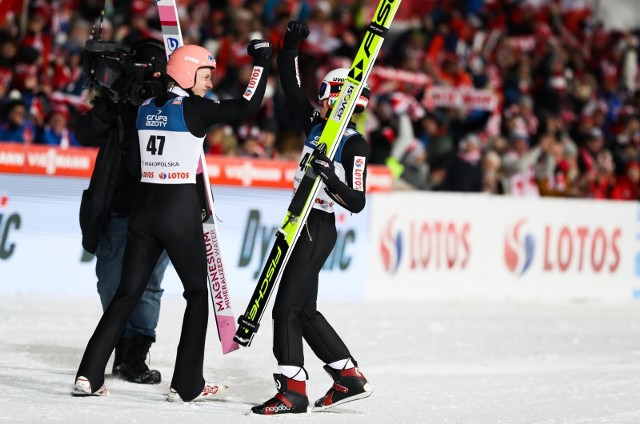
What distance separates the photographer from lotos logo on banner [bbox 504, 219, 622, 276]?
14.6m

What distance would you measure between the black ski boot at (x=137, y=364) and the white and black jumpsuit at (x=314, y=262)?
3.97ft

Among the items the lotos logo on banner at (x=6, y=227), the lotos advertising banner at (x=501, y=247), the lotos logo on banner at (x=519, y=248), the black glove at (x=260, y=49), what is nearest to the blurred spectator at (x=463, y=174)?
the lotos advertising banner at (x=501, y=247)

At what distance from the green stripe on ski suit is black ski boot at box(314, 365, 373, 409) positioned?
0.89 metres

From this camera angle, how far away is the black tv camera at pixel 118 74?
777 centimetres

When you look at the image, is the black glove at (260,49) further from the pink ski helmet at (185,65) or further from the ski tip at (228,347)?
the ski tip at (228,347)

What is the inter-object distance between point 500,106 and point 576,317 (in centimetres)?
629

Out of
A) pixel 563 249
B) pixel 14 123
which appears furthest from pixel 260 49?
pixel 563 249

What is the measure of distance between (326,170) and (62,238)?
5.49 m

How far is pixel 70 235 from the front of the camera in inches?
467

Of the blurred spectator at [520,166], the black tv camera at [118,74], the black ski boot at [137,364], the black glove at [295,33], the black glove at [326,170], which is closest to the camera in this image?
the black glove at [326,170]

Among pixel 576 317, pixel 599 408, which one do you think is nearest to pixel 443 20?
pixel 576 317

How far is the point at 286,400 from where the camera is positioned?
7.11 m

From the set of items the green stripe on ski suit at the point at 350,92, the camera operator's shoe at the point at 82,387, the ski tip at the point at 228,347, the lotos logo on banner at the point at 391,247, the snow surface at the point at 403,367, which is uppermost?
the green stripe on ski suit at the point at 350,92

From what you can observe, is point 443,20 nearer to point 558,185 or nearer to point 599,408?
point 558,185
